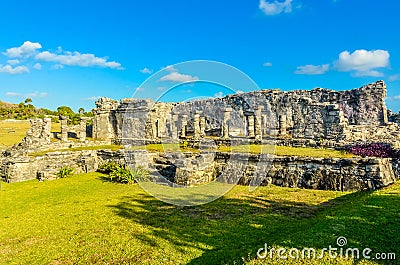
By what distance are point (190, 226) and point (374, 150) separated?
8.56 m

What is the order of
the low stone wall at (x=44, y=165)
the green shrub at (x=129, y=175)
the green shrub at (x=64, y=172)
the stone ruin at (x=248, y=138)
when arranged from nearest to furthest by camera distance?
the stone ruin at (x=248, y=138) → the green shrub at (x=129, y=175) → the low stone wall at (x=44, y=165) → the green shrub at (x=64, y=172)

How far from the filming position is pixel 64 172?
14.4m

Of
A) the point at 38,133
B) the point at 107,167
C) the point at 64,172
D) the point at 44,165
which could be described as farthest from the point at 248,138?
the point at 38,133

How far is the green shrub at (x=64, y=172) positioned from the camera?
14.4 meters

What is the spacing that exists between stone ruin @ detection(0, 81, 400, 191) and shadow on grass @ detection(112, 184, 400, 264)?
Result: 1.77 metres

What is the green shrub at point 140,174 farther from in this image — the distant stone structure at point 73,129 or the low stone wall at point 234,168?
the distant stone structure at point 73,129

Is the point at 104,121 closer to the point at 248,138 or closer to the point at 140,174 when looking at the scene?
the point at 140,174

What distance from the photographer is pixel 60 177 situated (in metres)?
14.4

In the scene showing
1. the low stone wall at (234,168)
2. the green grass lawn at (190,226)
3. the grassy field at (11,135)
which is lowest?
the green grass lawn at (190,226)

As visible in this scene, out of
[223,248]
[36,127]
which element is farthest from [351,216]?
[36,127]

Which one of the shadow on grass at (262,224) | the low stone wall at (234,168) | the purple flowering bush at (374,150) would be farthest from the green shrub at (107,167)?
the purple flowering bush at (374,150)

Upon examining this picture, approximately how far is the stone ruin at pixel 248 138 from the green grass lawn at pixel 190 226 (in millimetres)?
1046

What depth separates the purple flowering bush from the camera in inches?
417

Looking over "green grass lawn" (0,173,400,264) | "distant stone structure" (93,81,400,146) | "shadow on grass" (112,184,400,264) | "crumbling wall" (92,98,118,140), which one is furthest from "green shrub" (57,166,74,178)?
"crumbling wall" (92,98,118,140)
